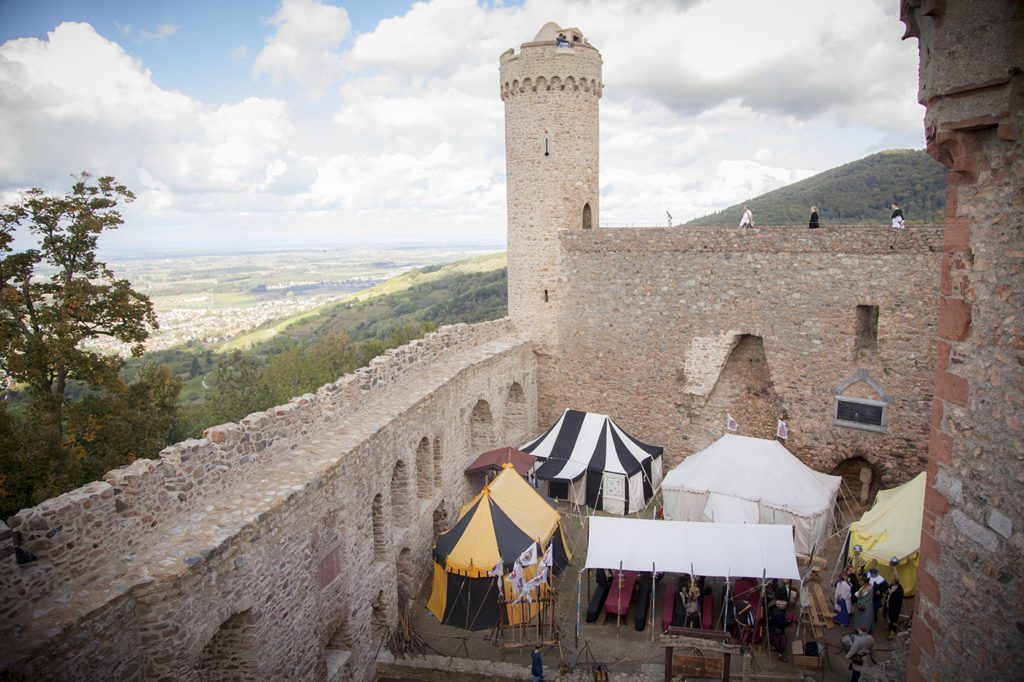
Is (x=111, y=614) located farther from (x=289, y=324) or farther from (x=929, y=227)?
(x=289, y=324)

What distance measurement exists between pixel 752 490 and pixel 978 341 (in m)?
8.73

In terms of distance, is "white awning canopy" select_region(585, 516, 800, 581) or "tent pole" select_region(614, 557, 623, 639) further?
"tent pole" select_region(614, 557, 623, 639)

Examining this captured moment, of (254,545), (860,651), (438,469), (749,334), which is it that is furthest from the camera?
(749,334)

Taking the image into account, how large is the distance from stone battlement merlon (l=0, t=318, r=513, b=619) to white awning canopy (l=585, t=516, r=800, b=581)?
15.0 ft

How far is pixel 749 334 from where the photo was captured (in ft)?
46.1

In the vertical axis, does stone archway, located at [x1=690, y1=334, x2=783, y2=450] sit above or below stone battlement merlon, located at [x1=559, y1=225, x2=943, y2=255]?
below

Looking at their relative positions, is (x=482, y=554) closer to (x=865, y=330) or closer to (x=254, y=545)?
(x=254, y=545)

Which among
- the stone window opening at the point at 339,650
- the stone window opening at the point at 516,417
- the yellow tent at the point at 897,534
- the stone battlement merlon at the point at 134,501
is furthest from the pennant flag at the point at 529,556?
the stone window opening at the point at 516,417

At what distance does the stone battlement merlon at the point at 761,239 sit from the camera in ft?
38.5

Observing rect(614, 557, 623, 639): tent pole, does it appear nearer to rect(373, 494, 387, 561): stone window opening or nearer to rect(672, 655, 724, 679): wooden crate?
rect(672, 655, 724, 679): wooden crate

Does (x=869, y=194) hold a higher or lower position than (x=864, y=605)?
higher

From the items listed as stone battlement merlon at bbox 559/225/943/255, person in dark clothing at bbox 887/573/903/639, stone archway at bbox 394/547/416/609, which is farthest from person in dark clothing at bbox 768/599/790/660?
stone battlement merlon at bbox 559/225/943/255

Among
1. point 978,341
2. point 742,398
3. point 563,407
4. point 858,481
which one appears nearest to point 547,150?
point 563,407

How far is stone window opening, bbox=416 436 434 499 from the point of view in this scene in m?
11.5
